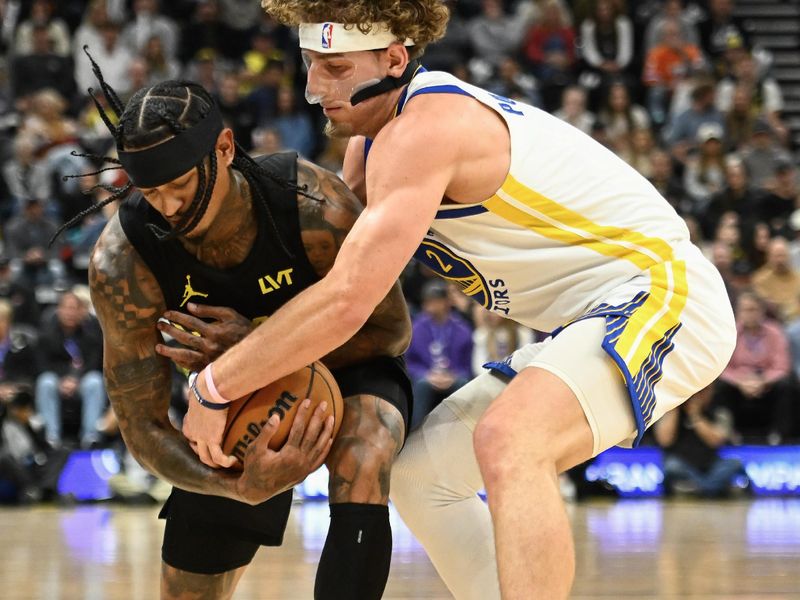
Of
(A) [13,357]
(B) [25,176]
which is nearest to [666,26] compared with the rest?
(B) [25,176]

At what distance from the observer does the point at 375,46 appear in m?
3.79

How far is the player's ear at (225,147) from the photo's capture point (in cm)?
385

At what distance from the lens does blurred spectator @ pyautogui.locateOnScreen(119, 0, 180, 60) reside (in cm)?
1379

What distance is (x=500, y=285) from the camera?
13.0 ft

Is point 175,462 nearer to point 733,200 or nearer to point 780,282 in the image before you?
point 780,282

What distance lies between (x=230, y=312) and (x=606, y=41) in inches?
447

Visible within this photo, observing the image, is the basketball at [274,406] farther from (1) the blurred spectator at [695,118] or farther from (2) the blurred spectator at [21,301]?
(1) the blurred spectator at [695,118]

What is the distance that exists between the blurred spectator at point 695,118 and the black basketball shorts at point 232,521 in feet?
30.8

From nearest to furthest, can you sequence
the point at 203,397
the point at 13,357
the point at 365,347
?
the point at 203,397
the point at 365,347
the point at 13,357

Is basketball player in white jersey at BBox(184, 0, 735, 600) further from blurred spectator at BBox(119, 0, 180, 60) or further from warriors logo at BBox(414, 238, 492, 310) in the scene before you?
blurred spectator at BBox(119, 0, 180, 60)

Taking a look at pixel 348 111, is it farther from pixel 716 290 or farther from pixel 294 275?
pixel 716 290

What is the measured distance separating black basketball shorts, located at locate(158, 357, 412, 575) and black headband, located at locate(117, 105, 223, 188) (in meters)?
0.86

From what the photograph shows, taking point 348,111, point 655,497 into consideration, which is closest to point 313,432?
point 348,111

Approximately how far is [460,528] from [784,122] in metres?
11.7
